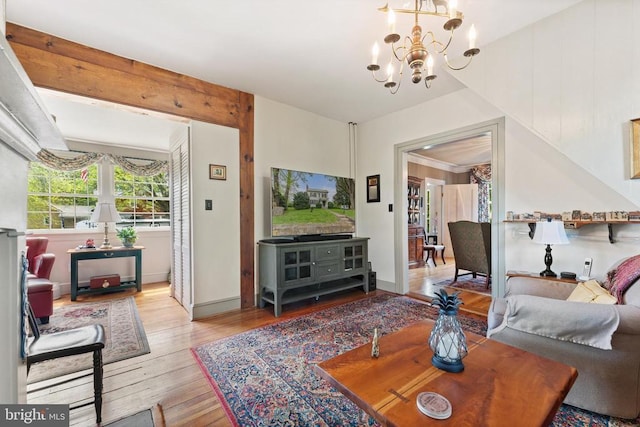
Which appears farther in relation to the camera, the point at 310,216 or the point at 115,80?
the point at 310,216

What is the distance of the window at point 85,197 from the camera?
4.07 m

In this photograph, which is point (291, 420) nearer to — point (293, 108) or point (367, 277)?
point (367, 277)

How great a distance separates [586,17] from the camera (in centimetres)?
201

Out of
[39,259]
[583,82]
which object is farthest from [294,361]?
[39,259]

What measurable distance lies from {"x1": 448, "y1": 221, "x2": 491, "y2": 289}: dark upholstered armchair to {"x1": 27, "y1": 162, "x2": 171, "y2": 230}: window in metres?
5.19

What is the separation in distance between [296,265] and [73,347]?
81.8 inches

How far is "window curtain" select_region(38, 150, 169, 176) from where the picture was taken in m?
4.00

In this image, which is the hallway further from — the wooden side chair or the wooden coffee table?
the wooden side chair

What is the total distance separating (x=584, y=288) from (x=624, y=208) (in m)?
0.90

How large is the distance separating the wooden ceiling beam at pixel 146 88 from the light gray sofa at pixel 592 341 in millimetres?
2758

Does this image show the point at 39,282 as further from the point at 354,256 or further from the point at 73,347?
the point at 354,256

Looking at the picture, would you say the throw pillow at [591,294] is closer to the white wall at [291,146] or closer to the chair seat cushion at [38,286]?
the white wall at [291,146]

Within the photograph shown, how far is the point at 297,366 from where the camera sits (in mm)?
1986

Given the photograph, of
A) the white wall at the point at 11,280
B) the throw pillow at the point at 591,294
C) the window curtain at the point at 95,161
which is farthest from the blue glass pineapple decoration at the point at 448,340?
the window curtain at the point at 95,161
